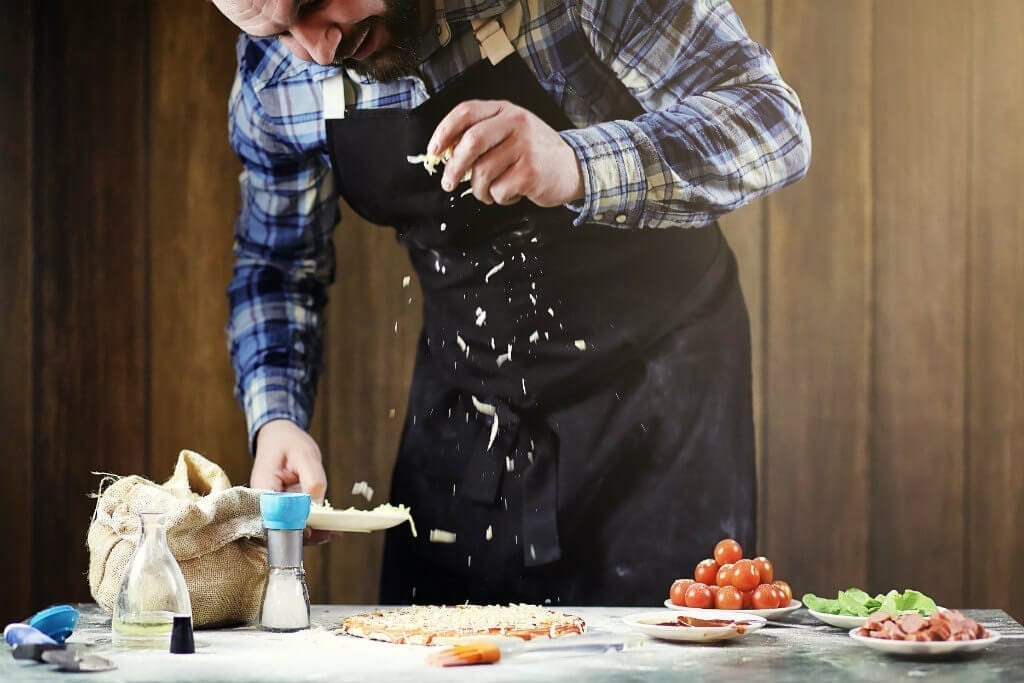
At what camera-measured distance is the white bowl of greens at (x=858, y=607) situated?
65.2 inches

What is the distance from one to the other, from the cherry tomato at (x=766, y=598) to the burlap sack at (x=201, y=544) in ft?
2.37

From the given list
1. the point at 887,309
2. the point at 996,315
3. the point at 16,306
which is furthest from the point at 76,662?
the point at 996,315

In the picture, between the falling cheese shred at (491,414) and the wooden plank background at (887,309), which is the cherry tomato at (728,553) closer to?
the wooden plank background at (887,309)

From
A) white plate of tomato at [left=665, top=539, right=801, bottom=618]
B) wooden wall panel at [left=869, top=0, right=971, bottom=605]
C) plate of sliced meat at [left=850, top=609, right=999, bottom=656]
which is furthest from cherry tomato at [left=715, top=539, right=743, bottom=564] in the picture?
wooden wall panel at [left=869, top=0, right=971, bottom=605]

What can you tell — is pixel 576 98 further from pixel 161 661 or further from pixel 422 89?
pixel 161 661

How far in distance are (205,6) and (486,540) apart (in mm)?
1285

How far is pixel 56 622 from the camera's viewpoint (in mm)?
1540

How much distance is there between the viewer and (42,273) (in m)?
2.59

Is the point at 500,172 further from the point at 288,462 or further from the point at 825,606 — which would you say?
the point at 825,606

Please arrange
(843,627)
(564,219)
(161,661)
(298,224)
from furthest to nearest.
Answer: (298,224) < (564,219) < (843,627) < (161,661)

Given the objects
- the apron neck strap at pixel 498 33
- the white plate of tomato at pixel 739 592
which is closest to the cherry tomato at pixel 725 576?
the white plate of tomato at pixel 739 592

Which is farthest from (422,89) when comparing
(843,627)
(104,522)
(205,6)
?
(843,627)

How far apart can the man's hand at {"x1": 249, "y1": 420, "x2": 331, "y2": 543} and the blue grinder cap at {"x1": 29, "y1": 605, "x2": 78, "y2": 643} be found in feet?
2.37

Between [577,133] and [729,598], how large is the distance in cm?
92
